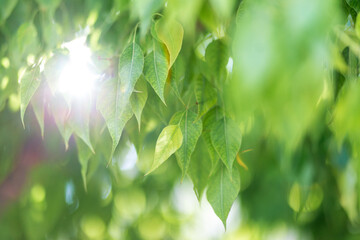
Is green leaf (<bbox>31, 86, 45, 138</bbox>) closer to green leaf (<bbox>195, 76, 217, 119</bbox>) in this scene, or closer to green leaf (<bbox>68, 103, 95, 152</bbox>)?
green leaf (<bbox>68, 103, 95, 152</bbox>)

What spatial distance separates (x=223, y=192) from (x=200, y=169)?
11 centimetres

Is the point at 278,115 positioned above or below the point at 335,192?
above

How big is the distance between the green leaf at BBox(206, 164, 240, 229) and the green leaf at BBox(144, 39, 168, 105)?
256mm

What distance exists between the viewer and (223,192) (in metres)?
1.05

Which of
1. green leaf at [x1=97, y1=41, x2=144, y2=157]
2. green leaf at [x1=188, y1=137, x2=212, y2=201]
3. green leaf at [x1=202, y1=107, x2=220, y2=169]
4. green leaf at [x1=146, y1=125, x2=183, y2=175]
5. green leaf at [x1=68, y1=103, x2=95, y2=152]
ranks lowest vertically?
green leaf at [x1=188, y1=137, x2=212, y2=201]

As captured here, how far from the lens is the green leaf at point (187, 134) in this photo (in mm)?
989

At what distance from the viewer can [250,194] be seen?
2.37 m

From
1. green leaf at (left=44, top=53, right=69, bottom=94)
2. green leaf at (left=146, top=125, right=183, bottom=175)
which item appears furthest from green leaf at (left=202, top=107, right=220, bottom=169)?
green leaf at (left=44, top=53, right=69, bottom=94)

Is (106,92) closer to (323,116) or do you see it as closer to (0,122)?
(323,116)

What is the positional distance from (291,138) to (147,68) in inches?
17.6

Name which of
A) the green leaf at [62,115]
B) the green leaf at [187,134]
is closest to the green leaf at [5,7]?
the green leaf at [62,115]

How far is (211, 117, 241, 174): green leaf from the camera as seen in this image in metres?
0.99

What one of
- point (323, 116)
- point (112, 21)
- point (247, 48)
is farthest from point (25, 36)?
point (323, 116)

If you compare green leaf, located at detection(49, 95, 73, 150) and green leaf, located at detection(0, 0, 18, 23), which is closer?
green leaf, located at detection(49, 95, 73, 150)
